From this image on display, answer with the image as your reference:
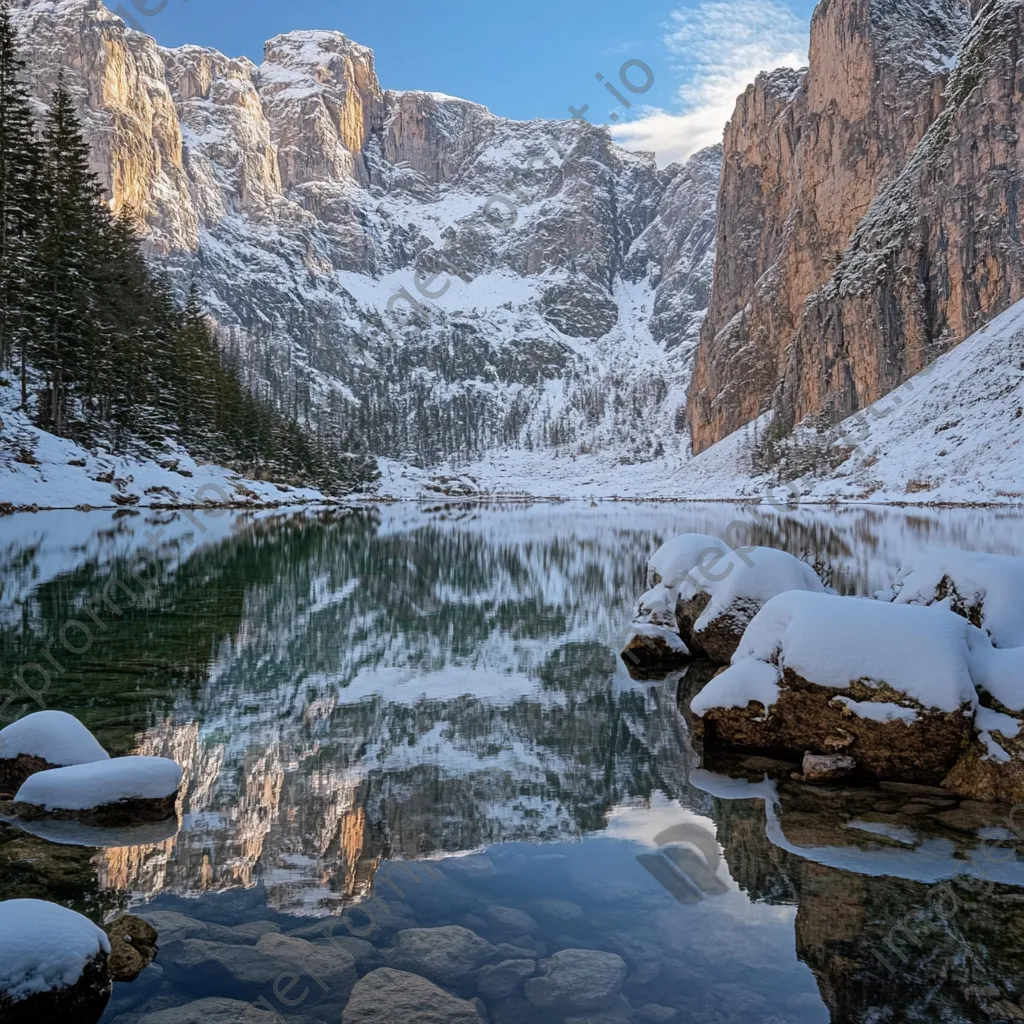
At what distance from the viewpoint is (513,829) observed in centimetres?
732

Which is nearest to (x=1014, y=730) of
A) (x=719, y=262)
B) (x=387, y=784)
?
(x=387, y=784)

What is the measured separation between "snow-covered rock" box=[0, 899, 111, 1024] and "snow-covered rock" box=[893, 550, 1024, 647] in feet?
33.5

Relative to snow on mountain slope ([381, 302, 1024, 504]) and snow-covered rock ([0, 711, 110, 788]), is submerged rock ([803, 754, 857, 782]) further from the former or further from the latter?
snow on mountain slope ([381, 302, 1024, 504])

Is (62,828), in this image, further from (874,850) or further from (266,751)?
(874,850)

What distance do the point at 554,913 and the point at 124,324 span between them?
59537 mm

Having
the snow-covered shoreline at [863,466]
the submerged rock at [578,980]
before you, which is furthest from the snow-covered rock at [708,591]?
the snow-covered shoreline at [863,466]

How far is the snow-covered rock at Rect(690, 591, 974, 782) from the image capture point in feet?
26.3

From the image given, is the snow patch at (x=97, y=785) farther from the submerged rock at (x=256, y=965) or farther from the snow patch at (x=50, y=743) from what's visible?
the submerged rock at (x=256, y=965)

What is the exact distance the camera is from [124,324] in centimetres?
5481

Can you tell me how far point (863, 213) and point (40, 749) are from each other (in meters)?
151

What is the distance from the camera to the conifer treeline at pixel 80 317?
4238 centimetres

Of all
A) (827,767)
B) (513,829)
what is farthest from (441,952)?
(827,767)

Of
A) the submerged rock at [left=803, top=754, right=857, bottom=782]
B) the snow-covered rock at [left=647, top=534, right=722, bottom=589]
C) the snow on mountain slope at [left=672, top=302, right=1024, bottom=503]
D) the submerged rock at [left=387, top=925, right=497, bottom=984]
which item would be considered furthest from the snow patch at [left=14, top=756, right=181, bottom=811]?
the snow on mountain slope at [left=672, top=302, right=1024, bottom=503]

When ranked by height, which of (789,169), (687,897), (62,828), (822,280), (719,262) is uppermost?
(789,169)
